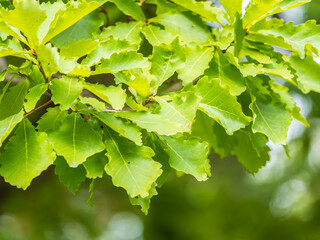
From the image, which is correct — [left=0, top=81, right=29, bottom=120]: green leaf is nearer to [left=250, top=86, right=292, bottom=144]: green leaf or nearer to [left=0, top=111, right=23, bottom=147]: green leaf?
[left=0, top=111, right=23, bottom=147]: green leaf

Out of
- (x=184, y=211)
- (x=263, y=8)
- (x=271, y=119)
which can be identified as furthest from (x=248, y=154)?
(x=184, y=211)

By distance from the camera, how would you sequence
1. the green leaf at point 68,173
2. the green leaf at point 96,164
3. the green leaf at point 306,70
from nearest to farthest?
the green leaf at point 96,164
the green leaf at point 68,173
the green leaf at point 306,70

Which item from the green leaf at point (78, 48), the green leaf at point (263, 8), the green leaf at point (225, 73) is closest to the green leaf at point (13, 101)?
the green leaf at point (78, 48)

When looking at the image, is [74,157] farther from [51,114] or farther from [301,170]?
[301,170]

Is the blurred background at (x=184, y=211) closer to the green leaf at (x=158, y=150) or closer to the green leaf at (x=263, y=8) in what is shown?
the green leaf at (x=263, y=8)

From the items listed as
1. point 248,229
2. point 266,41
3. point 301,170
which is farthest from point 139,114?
point 301,170

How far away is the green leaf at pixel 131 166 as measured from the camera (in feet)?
3.09

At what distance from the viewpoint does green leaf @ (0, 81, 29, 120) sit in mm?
1048

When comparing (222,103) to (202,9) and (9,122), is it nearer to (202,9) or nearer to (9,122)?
(202,9)

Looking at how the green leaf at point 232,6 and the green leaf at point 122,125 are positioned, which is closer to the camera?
the green leaf at point 122,125

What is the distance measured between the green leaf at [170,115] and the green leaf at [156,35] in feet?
1.00

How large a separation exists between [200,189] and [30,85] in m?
3.38

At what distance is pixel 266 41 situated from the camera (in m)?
1.20

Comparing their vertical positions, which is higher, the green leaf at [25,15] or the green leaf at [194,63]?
the green leaf at [25,15]
